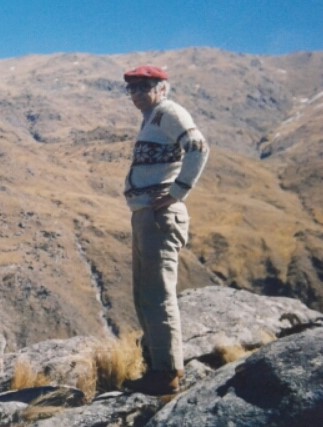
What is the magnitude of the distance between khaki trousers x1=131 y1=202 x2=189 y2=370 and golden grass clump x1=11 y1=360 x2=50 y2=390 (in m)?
1.55

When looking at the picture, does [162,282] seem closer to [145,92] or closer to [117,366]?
[117,366]

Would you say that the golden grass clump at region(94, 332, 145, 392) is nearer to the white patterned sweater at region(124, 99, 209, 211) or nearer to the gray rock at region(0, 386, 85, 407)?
the gray rock at region(0, 386, 85, 407)

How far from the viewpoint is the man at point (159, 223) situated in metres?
5.54

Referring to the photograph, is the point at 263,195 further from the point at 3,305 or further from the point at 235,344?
the point at 235,344

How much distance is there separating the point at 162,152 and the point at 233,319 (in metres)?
3.62

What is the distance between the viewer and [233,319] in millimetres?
8633

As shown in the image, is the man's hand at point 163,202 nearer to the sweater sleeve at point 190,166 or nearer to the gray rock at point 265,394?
the sweater sleeve at point 190,166

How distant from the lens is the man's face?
576 cm

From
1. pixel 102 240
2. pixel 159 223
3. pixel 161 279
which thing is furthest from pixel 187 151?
pixel 102 240

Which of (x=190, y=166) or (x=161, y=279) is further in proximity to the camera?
(x=161, y=279)

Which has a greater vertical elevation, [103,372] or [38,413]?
[103,372]

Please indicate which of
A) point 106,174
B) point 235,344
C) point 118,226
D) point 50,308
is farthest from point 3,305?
point 235,344

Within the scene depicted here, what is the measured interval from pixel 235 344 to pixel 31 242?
269ft

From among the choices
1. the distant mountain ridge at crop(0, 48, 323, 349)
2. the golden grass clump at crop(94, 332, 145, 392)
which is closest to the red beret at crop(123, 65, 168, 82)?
the golden grass clump at crop(94, 332, 145, 392)
